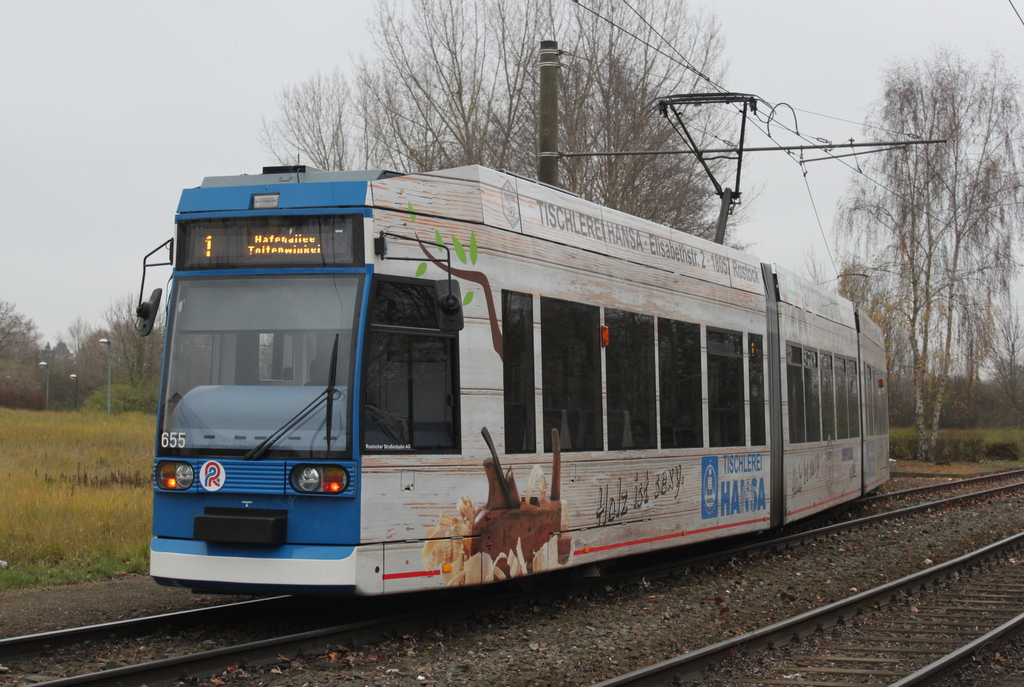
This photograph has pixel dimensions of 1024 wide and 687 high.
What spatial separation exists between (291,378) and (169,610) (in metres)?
Answer: 2.62

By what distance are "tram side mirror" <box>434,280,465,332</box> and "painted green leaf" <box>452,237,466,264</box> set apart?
1.36 feet

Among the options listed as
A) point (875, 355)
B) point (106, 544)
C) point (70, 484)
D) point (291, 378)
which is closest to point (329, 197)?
point (291, 378)

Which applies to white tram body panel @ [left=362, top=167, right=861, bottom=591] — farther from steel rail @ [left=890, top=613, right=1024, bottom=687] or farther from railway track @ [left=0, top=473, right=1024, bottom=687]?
steel rail @ [left=890, top=613, right=1024, bottom=687]

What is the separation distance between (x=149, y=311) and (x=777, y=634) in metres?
4.92

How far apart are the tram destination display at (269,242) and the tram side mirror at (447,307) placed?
0.60 metres

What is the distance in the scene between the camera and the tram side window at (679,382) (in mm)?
10016

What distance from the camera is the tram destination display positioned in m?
7.11

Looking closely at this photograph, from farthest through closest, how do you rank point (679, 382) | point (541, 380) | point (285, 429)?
point (679, 382) < point (541, 380) < point (285, 429)

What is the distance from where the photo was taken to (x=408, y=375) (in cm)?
717

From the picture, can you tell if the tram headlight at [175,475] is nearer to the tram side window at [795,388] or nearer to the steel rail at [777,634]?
the steel rail at [777,634]

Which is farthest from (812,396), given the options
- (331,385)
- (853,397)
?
(331,385)

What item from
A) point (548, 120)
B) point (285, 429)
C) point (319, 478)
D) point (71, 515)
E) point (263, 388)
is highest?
point (548, 120)

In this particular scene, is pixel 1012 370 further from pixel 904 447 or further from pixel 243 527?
pixel 243 527

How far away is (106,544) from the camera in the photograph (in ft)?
38.5
